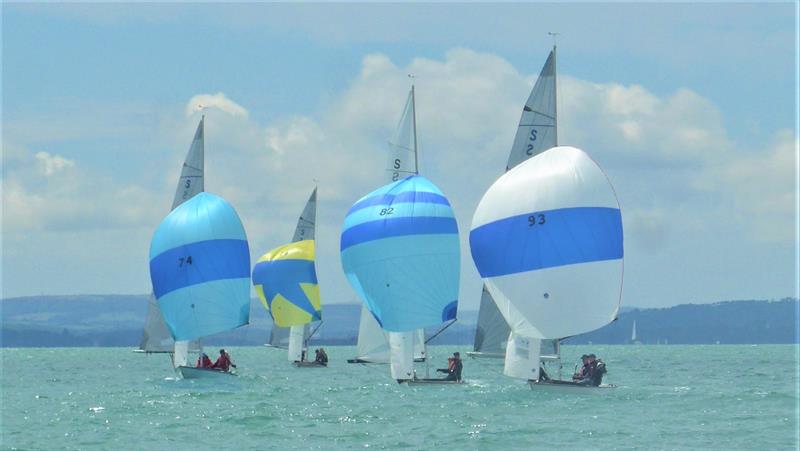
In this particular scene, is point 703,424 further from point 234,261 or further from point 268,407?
point 234,261

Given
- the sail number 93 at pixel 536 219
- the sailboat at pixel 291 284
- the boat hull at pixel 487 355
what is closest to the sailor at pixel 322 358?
the sailboat at pixel 291 284

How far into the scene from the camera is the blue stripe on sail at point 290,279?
Result: 230 ft

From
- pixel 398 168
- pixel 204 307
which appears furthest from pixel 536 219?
pixel 204 307

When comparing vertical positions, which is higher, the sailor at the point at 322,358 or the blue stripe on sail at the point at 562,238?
the blue stripe on sail at the point at 562,238

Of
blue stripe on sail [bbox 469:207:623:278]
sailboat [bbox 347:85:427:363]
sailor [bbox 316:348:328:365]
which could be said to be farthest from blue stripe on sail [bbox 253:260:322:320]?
blue stripe on sail [bbox 469:207:623:278]

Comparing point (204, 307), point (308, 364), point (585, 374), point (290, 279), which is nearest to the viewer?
point (585, 374)

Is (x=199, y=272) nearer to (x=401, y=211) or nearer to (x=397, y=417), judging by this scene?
(x=401, y=211)

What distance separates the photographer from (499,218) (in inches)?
1620

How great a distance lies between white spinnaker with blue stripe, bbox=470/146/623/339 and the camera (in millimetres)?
40000

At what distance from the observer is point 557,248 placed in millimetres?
40031

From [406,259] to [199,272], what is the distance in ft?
32.5

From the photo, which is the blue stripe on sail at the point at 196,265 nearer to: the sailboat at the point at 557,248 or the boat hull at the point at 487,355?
the boat hull at the point at 487,355

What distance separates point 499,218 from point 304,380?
21.4 metres

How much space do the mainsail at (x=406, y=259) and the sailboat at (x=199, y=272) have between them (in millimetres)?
7085
